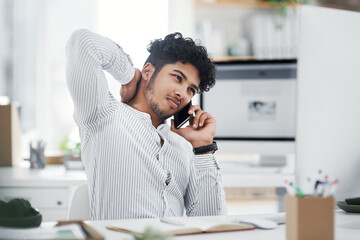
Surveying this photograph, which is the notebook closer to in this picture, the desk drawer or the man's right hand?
the man's right hand

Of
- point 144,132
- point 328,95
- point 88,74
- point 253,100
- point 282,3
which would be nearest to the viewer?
point 328,95

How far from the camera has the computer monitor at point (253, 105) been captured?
2.24m

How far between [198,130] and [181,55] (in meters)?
0.23

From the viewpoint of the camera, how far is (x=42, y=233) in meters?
0.92

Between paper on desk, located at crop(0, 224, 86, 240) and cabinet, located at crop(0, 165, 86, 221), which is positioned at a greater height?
paper on desk, located at crop(0, 224, 86, 240)

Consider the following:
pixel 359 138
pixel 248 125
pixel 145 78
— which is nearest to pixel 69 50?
pixel 145 78

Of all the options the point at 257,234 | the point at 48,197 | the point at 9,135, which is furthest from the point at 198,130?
the point at 9,135

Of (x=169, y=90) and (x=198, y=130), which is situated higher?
(x=169, y=90)

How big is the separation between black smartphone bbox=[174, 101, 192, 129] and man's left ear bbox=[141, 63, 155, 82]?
14cm

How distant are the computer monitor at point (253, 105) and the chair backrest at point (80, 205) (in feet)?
3.34

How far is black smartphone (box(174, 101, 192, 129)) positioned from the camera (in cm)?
145

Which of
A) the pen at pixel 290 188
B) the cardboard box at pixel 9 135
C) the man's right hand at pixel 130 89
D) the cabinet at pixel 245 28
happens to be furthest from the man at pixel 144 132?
the cabinet at pixel 245 28

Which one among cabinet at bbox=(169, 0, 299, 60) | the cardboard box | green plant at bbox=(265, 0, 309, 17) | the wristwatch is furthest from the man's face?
green plant at bbox=(265, 0, 309, 17)

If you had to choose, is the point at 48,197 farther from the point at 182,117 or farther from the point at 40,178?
the point at 182,117
